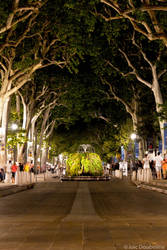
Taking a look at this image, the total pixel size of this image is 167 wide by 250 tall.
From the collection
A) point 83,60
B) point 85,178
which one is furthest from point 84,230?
point 83,60

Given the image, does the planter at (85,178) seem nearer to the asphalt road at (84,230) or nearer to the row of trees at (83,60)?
the row of trees at (83,60)

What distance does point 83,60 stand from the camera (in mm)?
47531

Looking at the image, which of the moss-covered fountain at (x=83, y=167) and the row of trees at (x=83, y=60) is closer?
the row of trees at (x=83, y=60)

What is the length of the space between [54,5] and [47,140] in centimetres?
3682

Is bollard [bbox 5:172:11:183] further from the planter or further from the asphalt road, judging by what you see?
the asphalt road

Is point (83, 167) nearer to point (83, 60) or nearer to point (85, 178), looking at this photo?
point (85, 178)

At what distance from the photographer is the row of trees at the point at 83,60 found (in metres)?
28.3

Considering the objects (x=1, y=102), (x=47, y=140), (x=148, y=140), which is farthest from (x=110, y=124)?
(x=1, y=102)

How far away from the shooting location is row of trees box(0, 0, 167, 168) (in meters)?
28.3

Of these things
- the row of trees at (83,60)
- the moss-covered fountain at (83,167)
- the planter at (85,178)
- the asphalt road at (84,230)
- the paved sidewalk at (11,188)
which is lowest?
the asphalt road at (84,230)

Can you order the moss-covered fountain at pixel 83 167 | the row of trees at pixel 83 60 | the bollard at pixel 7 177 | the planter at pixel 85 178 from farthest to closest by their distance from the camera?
the moss-covered fountain at pixel 83 167
the planter at pixel 85 178
the bollard at pixel 7 177
the row of trees at pixel 83 60

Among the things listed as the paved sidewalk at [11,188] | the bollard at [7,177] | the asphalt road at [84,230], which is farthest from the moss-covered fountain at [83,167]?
the asphalt road at [84,230]

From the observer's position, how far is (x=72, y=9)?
33406 mm

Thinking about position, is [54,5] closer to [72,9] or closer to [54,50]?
[72,9]
